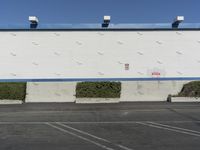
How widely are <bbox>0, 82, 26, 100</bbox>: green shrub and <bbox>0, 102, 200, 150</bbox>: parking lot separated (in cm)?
541

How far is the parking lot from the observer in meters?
8.41

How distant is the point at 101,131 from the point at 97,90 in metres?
10.00

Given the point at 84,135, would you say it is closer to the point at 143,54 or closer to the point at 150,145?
the point at 150,145

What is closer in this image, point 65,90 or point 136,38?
point 65,90

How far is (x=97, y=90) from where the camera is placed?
66.6 ft

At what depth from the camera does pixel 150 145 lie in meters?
8.31

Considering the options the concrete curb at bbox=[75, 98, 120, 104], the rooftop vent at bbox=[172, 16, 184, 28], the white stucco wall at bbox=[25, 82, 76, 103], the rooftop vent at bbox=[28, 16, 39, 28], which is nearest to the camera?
the concrete curb at bbox=[75, 98, 120, 104]

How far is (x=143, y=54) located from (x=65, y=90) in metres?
6.85

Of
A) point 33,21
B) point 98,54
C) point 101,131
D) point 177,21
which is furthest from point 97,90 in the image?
point 101,131

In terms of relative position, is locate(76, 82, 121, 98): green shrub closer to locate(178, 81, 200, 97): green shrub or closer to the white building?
the white building

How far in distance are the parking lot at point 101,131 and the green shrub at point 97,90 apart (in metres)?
5.38

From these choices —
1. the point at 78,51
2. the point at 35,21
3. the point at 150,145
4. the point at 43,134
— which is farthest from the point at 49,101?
the point at 150,145

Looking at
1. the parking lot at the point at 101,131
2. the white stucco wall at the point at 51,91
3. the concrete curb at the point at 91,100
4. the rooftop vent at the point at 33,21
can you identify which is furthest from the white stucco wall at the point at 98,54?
the parking lot at the point at 101,131

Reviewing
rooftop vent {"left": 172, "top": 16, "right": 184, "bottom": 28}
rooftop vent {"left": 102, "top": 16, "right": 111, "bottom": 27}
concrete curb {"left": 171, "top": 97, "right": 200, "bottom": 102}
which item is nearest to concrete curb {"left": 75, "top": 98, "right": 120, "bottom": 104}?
concrete curb {"left": 171, "top": 97, "right": 200, "bottom": 102}
